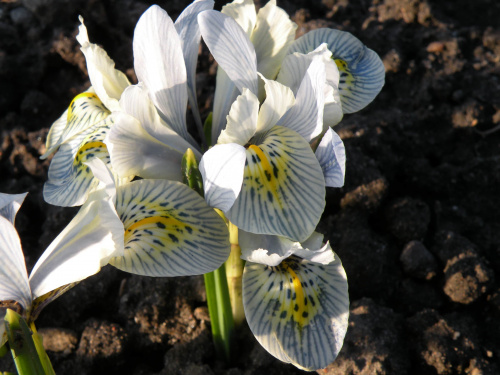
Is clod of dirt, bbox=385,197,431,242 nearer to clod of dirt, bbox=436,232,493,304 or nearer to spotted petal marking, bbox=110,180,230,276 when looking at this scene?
clod of dirt, bbox=436,232,493,304

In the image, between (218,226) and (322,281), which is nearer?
(218,226)

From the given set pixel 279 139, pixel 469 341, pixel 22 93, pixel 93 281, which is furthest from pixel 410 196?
pixel 22 93

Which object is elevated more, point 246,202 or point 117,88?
point 117,88

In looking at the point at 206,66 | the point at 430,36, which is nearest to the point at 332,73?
the point at 206,66

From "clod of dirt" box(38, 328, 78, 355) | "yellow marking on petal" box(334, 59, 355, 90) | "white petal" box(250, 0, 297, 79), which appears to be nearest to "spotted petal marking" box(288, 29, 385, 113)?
"yellow marking on petal" box(334, 59, 355, 90)

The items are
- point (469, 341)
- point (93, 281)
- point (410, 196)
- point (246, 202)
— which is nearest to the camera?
point (246, 202)

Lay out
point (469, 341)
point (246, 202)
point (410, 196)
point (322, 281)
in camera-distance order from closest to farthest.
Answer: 1. point (246, 202)
2. point (322, 281)
3. point (469, 341)
4. point (410, 196)

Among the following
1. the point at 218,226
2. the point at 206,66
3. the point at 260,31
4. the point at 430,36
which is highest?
the point at 260,31

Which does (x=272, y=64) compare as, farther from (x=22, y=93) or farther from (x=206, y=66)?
(x=22, y=93)

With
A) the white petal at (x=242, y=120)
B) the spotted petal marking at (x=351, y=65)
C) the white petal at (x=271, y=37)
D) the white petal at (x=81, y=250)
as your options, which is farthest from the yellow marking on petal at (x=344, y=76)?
the white petal at (x=81, y=250)

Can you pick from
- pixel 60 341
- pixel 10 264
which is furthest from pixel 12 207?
pixel 60 341
